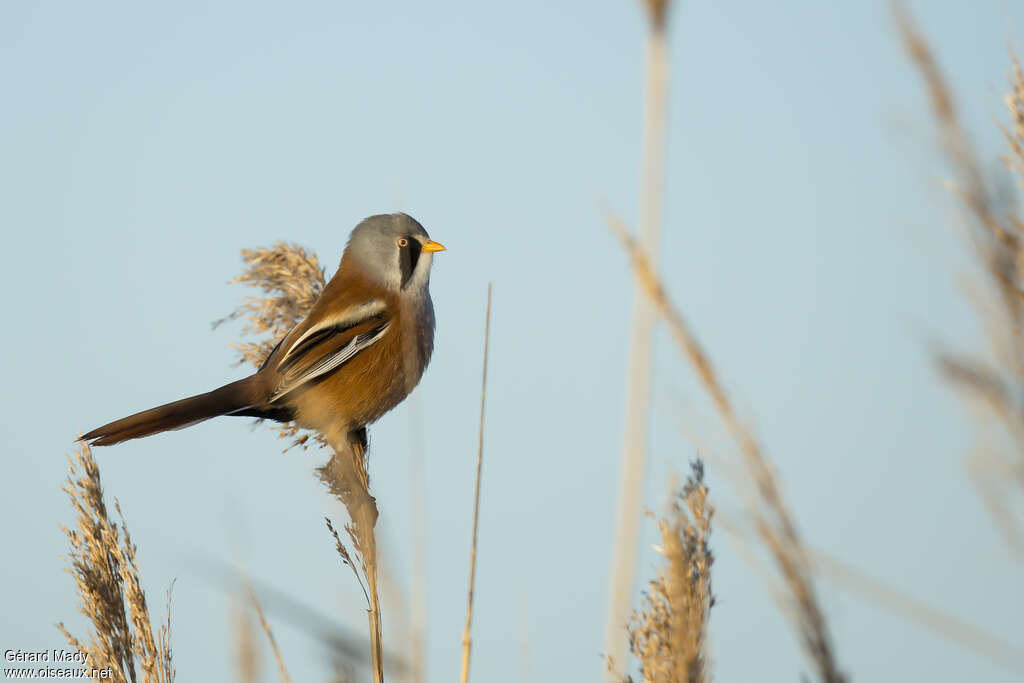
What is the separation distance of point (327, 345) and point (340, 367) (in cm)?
13

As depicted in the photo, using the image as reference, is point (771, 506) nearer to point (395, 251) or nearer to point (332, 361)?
point (332, 361)

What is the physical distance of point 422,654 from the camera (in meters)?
1.84

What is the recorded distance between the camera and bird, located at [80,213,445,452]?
4070 mm

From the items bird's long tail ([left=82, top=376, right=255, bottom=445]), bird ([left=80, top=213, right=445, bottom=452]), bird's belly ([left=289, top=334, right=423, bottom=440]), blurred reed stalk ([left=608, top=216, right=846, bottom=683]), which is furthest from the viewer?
bird's belly ([left=289, top=334, right=423, bottom=440])

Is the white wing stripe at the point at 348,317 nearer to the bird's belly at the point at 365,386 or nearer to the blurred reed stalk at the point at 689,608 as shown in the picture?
the bird's belly at the point at 365,386

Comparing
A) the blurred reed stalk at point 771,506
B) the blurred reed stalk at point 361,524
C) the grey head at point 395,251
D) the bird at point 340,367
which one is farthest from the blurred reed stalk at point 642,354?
the grey head at point 395,251

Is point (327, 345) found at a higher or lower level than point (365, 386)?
higher

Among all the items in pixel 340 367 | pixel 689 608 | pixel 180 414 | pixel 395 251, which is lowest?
pixel 689 608

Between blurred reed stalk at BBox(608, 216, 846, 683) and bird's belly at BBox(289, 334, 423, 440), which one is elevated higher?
bird's belly at BBox(289, 334, 423, 440)

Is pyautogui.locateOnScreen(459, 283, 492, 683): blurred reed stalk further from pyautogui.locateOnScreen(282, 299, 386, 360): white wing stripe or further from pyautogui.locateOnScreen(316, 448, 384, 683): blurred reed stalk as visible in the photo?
pyautogui.locateOnScreen(282, 299, 386, 360): white wing stripe

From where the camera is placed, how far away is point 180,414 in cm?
415

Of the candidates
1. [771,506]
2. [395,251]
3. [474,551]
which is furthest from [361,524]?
[395,251]

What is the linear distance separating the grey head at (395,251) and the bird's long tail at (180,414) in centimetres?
90

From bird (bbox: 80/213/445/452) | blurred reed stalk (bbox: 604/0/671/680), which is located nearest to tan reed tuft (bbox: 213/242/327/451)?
bird (bbox: 80/213/445/452)
